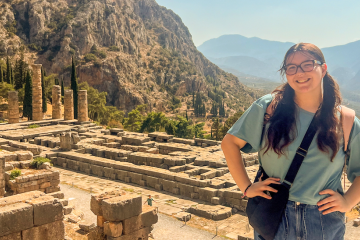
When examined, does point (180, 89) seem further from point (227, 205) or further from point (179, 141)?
point (227, 205)

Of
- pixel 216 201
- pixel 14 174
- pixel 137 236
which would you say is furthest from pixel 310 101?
pixel 216 201

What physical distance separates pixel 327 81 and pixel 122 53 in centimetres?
8260

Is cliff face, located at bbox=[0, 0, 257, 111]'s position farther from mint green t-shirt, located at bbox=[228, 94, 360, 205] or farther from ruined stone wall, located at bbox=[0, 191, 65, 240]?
mint green t-shirt, located at bbox=[228, 94, 360, 205]

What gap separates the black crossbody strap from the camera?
242 centimetres

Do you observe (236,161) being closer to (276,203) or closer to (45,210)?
(276,203)

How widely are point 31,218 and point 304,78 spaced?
214 inches

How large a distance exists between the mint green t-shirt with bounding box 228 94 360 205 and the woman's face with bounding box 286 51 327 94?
0.18m

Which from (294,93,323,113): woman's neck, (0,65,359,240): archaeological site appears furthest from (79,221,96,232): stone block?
(294,93,323,113): woman's neck

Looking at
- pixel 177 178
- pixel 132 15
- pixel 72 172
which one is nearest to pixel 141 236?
pixel 177 178

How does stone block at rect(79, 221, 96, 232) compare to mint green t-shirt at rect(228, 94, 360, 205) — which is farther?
stone block at rect(79, 221, 96, 232)

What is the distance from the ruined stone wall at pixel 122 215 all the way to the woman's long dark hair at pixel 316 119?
202 inches

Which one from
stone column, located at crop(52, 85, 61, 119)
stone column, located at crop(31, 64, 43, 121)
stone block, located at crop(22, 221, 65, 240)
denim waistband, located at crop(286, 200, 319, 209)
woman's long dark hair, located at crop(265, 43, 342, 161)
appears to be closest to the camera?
woman's long dark hair, located at crop(265, 43, 342, 161)

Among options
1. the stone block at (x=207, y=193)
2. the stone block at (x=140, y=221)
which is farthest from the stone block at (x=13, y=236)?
the stone block at (x=207, y=193)

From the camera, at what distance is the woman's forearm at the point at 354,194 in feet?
8.09
